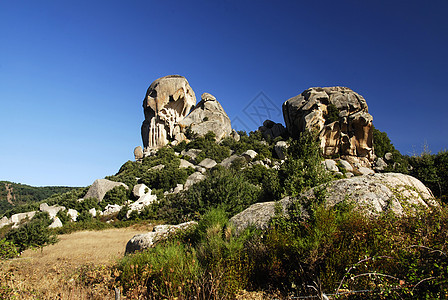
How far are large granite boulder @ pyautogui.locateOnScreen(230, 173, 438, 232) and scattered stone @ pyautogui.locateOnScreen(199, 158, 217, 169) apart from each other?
28.2 meters

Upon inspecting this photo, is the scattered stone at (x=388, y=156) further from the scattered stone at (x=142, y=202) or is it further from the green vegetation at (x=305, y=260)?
the green vegetation at (x=305, y=260)

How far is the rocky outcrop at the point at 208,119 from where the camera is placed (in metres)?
48.9

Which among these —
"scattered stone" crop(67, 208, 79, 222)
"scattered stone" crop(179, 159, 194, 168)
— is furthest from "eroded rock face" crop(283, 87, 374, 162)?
"scattered stone" crop(67, 208, 79, 222)

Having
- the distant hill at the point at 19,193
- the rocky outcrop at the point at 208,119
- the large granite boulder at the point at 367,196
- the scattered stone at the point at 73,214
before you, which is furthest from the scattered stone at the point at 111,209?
the distant hill at the point at 19,193

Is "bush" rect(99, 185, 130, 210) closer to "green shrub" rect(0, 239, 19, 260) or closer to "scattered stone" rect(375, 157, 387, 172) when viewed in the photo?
"green shrub" rect(0, 239, 19, 260)

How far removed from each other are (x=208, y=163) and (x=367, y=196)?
3085 centimetres

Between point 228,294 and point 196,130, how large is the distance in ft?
148

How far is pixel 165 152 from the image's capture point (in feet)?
134

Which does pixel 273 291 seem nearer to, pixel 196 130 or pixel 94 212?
pixel 94 212

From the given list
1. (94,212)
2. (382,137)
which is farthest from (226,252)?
(382,137)

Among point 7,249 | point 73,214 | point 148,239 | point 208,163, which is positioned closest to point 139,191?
point 73,214

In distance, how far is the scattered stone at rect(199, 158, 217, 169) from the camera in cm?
3591

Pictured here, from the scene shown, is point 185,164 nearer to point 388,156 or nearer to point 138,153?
point 138,153

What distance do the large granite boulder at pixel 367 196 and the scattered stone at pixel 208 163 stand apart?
92.4ft
